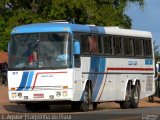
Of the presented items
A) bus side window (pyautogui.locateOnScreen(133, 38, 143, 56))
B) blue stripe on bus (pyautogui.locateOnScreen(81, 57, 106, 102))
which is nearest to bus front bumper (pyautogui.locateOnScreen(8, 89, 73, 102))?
blue stripe on bus (pyautogui.locateOnScreen(81, 57, 106, 102))

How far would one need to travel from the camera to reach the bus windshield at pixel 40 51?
24969mm

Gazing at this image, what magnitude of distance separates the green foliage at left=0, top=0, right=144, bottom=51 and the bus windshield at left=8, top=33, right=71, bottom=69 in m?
16.4

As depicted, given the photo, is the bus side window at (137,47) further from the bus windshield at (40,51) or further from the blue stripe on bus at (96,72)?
the bus windshield at (40,51)

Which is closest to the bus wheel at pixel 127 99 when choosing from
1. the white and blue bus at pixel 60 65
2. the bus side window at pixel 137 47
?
the bus side window at pixel 137 47

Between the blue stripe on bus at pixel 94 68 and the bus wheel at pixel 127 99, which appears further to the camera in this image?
the bus wheel at pixel 127 99

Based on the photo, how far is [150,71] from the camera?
1260 inches

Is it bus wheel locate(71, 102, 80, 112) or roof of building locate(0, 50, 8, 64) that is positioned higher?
bus wheel locate(71, 102, 80, 112)

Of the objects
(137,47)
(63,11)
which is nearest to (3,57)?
(63,11)

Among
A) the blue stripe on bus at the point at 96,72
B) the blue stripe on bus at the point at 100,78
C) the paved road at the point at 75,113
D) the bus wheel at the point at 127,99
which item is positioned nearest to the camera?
the paved road at the point at 75,113

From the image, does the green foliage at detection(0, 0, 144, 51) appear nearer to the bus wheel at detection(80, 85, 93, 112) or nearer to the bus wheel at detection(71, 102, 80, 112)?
the bus wheel at detection(71, 102, 80, 112)

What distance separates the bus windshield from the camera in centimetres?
2497

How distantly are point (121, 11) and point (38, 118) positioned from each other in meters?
24.8

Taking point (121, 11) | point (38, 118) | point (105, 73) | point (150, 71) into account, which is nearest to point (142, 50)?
point (150, 71)

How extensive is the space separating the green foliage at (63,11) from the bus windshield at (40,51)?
16358mm
